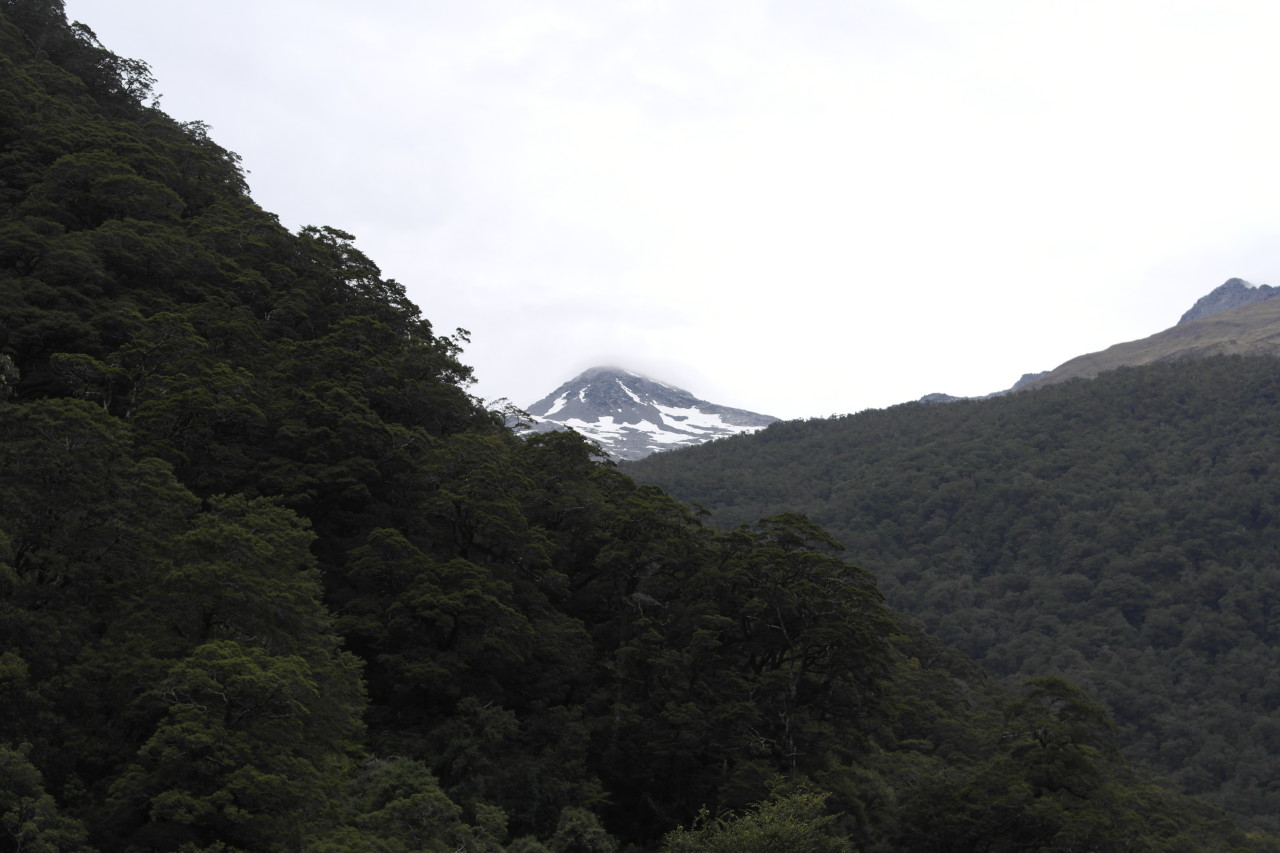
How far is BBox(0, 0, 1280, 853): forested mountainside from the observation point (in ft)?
59.6

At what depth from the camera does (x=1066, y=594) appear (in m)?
115

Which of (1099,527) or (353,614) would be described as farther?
(1099,527)

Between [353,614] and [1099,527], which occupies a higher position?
[353,614]

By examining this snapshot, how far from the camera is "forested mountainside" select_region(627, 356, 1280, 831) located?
91.7 meters

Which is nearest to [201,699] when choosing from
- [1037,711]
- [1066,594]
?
[1037,711]

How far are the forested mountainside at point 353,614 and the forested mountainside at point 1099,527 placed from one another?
5391 centimetres

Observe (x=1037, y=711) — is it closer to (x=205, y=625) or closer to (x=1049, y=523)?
(x=205, y=625)

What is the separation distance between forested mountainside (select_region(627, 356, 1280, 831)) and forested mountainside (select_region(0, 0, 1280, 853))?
177 ft

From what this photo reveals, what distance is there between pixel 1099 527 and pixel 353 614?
116102 millimetres

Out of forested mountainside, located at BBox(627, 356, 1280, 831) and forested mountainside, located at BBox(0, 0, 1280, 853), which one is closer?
forested mountainside, located at BBox(0, 0, 1280, 853)

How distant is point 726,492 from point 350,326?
111 metres

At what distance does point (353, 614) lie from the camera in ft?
102

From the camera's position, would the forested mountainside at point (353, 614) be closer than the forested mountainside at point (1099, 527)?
Yes

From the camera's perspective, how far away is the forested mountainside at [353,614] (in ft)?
59.6
